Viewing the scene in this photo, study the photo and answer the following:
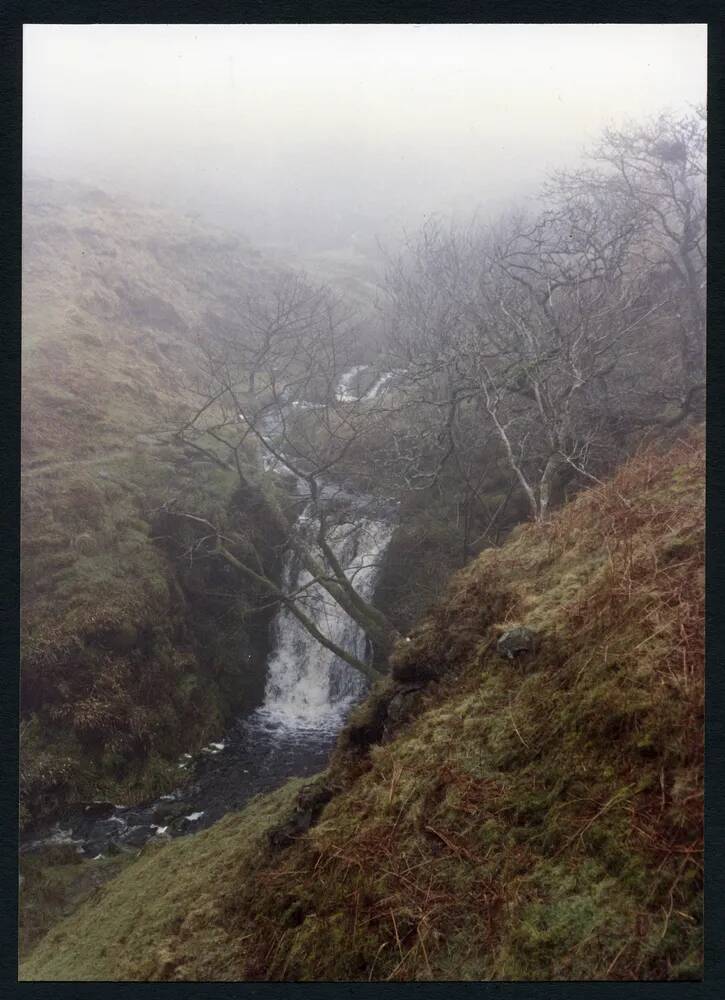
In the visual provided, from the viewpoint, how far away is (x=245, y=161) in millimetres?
5660

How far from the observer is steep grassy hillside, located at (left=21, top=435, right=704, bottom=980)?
2.67 meters

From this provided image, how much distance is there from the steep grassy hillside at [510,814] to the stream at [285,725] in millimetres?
1651

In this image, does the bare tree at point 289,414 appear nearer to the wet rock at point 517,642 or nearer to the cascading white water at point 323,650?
the cascading white water at point 323,650

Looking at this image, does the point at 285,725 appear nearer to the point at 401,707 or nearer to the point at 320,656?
the point at 320,656

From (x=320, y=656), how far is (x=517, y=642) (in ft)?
16.3

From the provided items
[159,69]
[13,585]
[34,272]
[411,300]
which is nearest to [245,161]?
[159,69]

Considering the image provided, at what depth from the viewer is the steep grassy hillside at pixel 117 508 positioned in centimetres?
571

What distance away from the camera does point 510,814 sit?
2.93 metres

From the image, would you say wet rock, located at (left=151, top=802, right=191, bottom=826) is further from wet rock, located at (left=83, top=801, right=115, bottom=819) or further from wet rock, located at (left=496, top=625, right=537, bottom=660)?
wet rock, located at (left=496, top=625, right=537, bottom=660)

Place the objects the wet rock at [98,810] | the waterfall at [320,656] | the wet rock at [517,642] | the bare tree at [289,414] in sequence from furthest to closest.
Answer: the waterfall at [320,656] < the bare tree at [289,414] < the wet rock at [98,810] < the wet rock at [517,642]

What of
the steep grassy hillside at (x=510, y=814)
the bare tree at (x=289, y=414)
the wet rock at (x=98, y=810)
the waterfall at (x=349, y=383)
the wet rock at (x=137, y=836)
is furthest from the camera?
the waterfall at (x=349, y=383)

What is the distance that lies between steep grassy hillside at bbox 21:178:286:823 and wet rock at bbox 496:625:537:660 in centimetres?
359

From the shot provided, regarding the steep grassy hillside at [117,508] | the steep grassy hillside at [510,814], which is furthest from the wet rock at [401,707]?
the steep grassy hillside at [117,508]

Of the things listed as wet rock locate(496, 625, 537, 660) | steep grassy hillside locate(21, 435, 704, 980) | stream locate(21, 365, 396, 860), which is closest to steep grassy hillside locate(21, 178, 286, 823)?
stream locate(21, 365, 396, 860)
